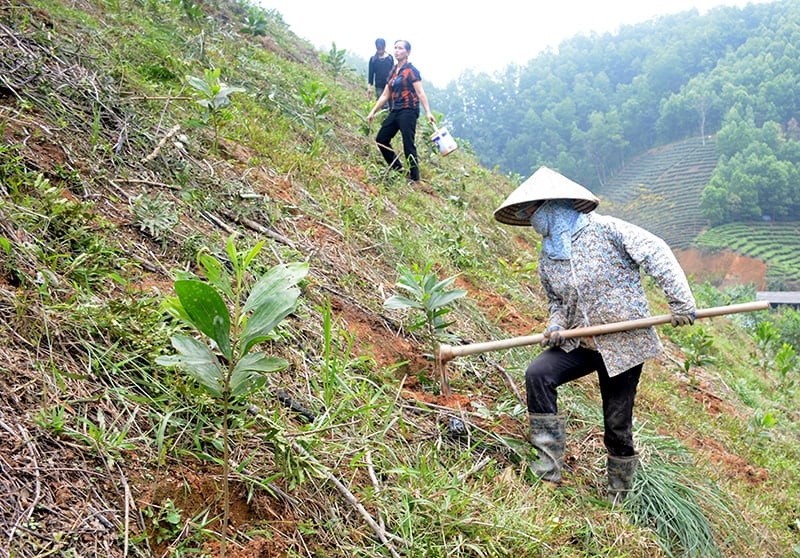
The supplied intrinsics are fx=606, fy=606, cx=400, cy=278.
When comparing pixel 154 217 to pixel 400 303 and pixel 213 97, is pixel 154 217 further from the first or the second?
pixel 213 97

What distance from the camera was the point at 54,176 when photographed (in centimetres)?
293

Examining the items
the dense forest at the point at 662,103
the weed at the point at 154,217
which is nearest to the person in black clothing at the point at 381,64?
the weed at the point at 154,217

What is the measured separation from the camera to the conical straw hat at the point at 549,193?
285cm

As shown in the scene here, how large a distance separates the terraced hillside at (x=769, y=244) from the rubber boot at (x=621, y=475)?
42.2 m

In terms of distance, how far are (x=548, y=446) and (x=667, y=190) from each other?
5724 cm

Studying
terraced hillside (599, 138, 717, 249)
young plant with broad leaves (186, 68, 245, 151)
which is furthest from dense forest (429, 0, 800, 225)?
young plant with broad leaves (186, 68, 245, 151)

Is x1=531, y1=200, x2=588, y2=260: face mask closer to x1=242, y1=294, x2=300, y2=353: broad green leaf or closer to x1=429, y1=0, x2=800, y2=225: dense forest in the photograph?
x1=242, y1=294, x2=300, y2=353: broad green leaf

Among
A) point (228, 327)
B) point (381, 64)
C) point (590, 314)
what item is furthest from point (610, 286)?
point (381, 64)

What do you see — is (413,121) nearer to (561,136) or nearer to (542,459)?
(542,459)

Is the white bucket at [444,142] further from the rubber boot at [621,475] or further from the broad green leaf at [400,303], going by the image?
the rubber boot at [621,475]

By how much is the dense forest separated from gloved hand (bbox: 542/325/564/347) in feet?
159

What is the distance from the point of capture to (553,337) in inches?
112

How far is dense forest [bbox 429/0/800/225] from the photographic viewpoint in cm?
4956

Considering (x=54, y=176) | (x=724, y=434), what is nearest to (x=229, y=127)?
(x=54, y=176)
